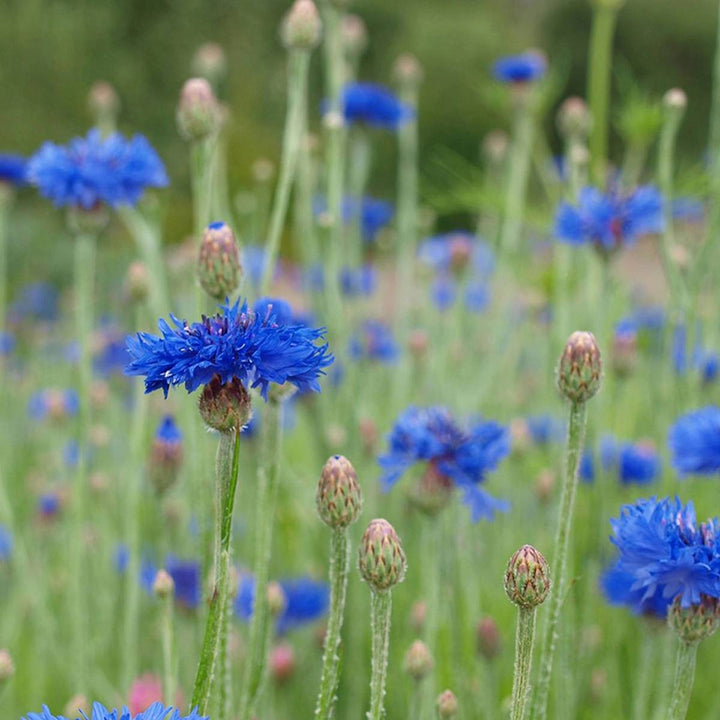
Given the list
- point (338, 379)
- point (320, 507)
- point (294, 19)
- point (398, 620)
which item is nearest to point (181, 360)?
point (320, 507)

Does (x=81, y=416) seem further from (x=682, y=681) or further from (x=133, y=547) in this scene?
(x=682, y=681)

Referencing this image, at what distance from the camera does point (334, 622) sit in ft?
2.93

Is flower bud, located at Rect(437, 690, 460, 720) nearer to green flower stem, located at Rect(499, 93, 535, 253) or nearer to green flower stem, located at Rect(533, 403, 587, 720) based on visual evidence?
green flower stem, located at Rect(533, 403, 587, 720)

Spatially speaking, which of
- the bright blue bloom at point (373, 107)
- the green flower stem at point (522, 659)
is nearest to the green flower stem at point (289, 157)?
the green flower stem at point (522, 659)

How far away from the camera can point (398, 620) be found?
1.90m

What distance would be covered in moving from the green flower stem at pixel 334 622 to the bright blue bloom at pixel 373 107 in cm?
139

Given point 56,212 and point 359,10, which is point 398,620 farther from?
point 359,10

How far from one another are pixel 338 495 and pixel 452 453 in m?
0.42

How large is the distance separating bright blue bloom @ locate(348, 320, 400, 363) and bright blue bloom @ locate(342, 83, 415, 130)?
17.6 inches

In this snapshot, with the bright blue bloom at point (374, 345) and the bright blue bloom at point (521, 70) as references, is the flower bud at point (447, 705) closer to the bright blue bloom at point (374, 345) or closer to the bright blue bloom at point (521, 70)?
the bright blue bloom at point (374, 345)

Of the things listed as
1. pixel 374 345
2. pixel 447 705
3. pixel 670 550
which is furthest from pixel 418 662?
pixel 374 345

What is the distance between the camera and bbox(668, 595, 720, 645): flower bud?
88cm

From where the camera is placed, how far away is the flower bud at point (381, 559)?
88 centimetres

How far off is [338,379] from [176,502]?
41 cm
